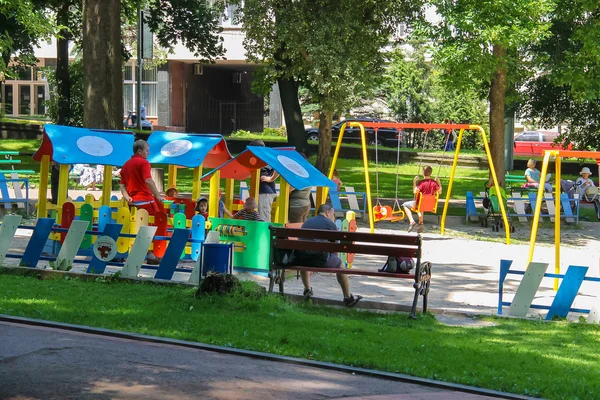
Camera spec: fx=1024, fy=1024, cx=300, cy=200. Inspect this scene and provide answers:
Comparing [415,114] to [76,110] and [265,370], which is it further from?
[265,370]

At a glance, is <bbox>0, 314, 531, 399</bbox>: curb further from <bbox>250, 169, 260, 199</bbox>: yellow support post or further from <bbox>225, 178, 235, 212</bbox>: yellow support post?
<bbox>225, 178, 235, 212</bbox>: yellow support post

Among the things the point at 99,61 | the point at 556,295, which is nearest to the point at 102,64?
the point at 99,61

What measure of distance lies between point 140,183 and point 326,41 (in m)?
13.2

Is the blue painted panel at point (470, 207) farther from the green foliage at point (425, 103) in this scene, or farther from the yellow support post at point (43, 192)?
the green foliage at point (425, 103)

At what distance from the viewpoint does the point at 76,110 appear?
32906 mm

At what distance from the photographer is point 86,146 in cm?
1440

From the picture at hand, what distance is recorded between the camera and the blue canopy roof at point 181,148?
1438cm

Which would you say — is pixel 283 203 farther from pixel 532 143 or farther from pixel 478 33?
pixel 532 143

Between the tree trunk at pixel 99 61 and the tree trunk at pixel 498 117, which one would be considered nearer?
the tree trunk at pixel 99 61

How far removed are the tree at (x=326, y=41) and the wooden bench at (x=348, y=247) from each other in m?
14.9

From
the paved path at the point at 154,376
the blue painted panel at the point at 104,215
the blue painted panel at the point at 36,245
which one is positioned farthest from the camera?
the blue painted panel at the point at 104,215

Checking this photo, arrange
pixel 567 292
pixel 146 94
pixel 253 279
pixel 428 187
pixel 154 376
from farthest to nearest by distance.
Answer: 1. pixel 146 94
2. pixel 428 187
3. pixel 253 279
4. pixel 567 292
5. pixel 154 376

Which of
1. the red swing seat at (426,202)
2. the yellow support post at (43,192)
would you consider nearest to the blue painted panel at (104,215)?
the yellow support post at (43,192)

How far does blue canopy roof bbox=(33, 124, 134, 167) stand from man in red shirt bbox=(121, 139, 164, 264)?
0.47 m
